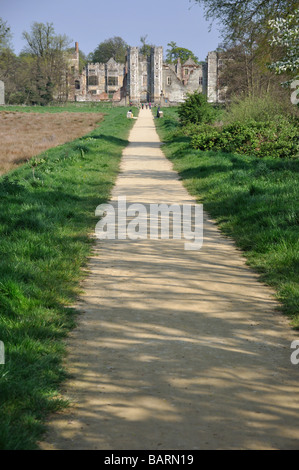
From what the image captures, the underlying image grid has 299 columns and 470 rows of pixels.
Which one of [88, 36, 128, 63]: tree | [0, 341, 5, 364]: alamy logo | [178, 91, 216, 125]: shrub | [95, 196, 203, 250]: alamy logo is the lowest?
[0, 341, 5, 364]: alamy logo

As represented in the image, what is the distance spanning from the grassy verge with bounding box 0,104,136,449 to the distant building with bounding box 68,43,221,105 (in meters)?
70.3

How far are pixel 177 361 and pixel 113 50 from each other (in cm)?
15184

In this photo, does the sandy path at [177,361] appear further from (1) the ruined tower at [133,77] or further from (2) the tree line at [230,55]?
(1) the ruined tower at [133,77]

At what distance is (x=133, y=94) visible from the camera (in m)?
93.3

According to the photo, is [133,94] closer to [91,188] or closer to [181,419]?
[91,188]

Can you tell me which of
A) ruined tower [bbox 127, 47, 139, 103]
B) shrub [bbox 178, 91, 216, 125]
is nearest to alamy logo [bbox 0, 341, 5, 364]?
shrub [bbox 178, 91, 216, 125]

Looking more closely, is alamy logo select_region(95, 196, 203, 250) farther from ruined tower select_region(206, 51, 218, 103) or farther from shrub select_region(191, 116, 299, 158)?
ruined tower select_region(206, 51, 218, 103)

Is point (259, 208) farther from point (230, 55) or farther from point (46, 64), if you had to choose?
point (46, 64)

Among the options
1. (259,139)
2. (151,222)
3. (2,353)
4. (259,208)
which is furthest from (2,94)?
(2,353)

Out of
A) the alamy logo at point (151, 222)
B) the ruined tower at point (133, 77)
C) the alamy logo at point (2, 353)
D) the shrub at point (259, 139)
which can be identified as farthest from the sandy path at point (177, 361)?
the ruined tower at point (133, 77)

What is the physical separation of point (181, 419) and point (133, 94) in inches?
3652

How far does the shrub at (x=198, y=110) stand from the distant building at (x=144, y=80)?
163ft

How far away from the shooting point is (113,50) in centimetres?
14838

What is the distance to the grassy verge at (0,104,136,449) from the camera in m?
3.69
